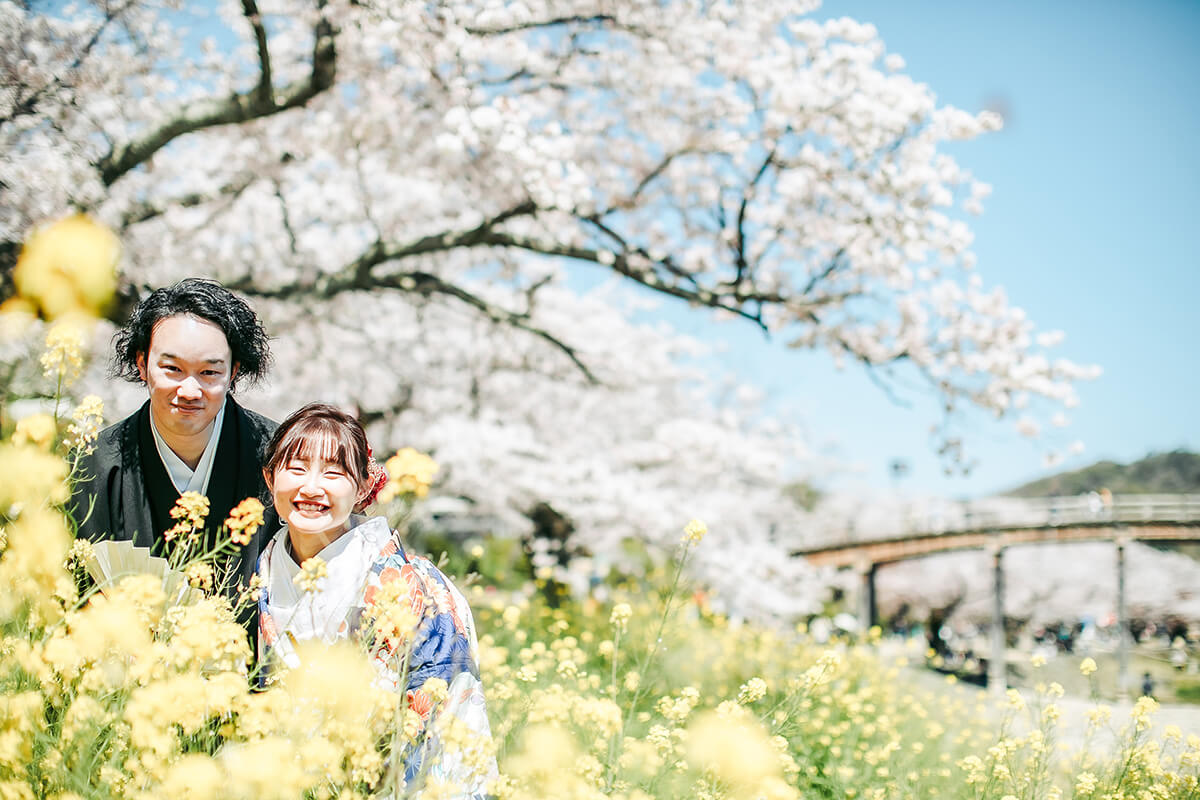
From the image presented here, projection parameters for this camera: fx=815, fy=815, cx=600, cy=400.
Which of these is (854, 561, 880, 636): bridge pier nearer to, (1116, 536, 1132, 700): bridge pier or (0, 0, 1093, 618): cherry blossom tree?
(1116, 536, 1132, 700): bridge pier

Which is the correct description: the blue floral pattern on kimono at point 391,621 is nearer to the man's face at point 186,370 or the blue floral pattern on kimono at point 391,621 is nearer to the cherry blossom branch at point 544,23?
the man's face at point 186,370

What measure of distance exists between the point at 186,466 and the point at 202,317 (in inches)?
17.1

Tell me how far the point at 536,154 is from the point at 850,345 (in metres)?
3.31

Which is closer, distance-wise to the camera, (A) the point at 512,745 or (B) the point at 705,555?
(A) the point at 512,745

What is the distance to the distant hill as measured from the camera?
6930cm

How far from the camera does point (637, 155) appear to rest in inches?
288

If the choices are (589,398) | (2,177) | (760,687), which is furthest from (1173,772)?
(589,398)

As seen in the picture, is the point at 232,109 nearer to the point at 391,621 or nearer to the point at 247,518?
the point at 247,518

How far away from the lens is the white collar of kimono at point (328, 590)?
1.86 meters

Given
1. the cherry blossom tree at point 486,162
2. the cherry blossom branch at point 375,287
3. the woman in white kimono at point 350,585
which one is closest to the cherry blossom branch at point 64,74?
the cherry blossom tree at point 486,162

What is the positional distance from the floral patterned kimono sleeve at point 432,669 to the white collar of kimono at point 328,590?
0.13ft

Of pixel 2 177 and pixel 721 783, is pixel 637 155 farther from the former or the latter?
pixel 721 783

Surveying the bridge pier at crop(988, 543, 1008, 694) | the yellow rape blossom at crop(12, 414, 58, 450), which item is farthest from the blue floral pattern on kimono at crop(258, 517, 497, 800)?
the bridge pier at crop(988, 543, 1008, 694)

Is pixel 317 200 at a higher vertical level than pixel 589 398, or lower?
higher
